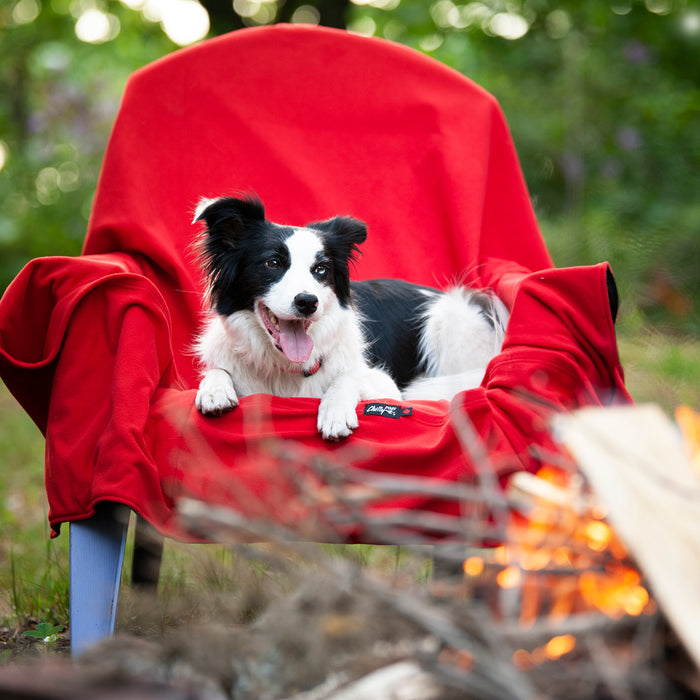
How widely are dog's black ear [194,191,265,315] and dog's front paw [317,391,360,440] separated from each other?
23.4 inches

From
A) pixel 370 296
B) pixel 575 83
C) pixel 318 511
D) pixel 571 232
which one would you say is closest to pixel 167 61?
pixel 370 296

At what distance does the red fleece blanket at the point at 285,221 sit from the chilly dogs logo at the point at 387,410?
0.7 inches

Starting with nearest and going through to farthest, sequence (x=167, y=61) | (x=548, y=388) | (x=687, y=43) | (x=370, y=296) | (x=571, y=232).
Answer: (x=548, y=388)
(x=370, y=296)
(x=167, y=61)
(x=571, y=232)
(x=687, y=43)

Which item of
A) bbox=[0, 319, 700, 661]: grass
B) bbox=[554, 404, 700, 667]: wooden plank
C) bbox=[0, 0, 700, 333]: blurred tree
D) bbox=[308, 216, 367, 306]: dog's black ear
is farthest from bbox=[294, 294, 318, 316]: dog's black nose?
bbox=[0, 0, 700, 333]: blurred tree

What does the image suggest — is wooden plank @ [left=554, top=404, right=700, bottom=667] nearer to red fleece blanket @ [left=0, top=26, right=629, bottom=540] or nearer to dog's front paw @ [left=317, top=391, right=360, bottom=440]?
red fleece blanket @ [left=0, top=26, right=629, bottom=540]

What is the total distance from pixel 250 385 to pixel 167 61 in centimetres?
150

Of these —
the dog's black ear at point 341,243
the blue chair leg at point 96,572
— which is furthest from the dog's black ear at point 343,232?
the blue chair leg at point 96,572

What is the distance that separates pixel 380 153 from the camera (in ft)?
11.1

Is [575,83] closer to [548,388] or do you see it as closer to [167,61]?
[167,61]

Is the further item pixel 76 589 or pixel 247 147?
pixel 247 147

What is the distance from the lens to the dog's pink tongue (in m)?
2.40

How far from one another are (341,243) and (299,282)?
299mm

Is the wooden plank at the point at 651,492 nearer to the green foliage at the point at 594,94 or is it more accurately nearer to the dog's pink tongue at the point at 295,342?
the dog's pink tongue at the point at 295,342

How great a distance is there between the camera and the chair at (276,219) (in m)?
2.01
